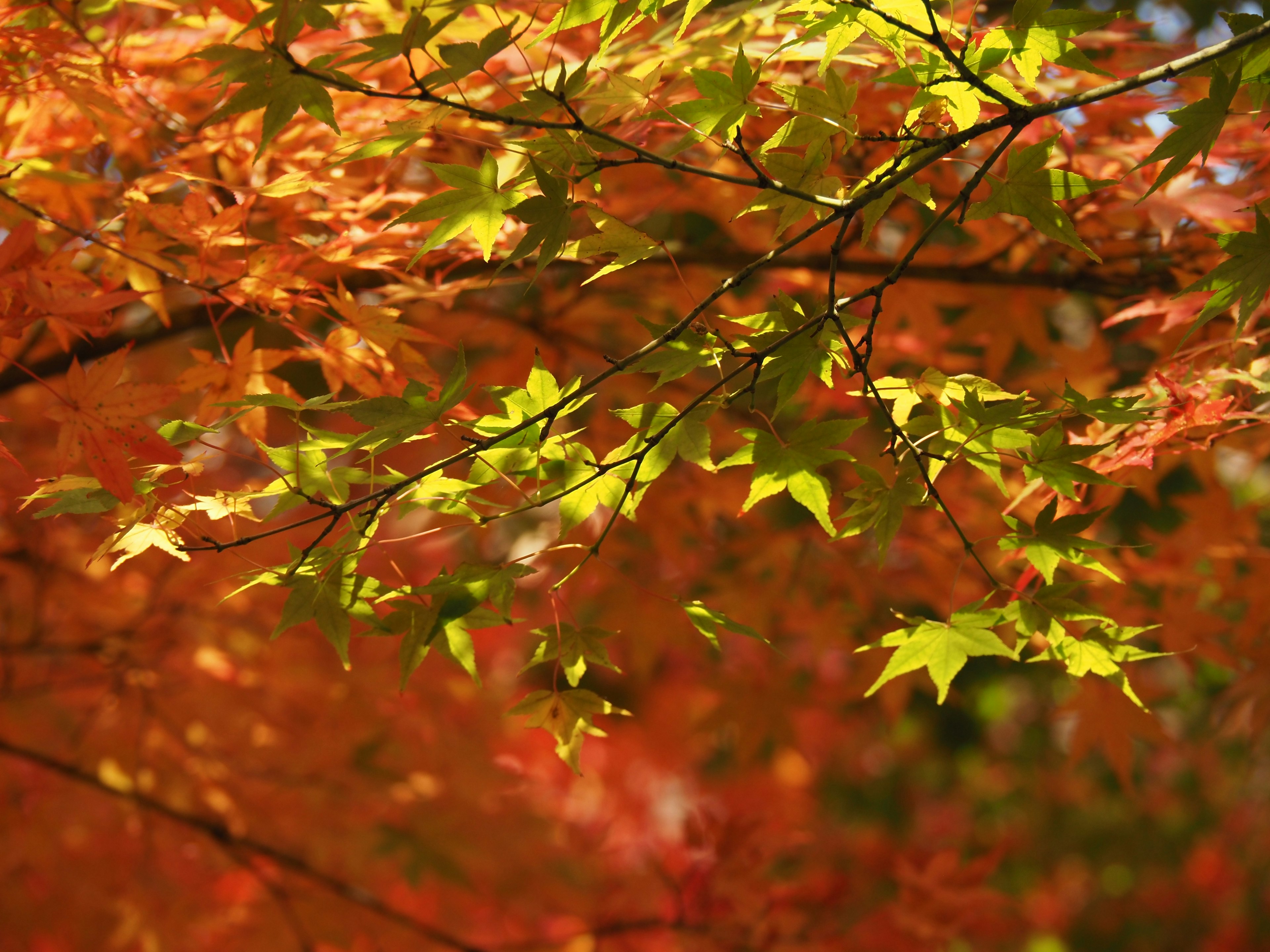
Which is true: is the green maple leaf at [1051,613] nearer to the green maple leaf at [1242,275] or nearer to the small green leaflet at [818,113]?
the green maple leaf at [1242,275]

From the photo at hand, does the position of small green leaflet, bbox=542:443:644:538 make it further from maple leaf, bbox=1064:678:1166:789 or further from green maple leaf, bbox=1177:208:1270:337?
maple leaf, bbox=1064:678:1166:789

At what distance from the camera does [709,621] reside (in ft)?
2.68

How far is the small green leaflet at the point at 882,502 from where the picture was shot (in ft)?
2.59

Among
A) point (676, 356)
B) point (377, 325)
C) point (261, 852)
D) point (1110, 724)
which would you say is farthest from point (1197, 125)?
point (261, 852)

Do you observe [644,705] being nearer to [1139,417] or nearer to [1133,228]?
[1133,228]

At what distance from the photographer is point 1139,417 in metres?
0.79

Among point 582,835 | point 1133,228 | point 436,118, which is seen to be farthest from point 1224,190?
point 582,835

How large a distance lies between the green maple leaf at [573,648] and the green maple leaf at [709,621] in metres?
0.08

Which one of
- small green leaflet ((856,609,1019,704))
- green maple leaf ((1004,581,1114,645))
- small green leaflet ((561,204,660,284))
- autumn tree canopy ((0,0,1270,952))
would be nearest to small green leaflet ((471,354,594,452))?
autumn tree canopy ((0,0,1270,952))

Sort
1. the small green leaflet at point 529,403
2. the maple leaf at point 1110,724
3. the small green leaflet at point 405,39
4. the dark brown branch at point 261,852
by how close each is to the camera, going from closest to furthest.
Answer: the small green leaflet at point 405,39, the small green leaflet at point 529,403, the maple leaf at point 1110,724, the dark brown branch at point 261,852

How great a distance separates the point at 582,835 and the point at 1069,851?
11.7ft

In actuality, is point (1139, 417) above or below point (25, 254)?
below

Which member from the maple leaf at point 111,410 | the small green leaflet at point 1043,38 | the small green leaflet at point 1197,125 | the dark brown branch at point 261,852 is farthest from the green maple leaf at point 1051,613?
the dark brown branch at point 261,852

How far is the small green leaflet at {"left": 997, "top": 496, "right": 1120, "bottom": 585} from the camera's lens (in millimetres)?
797
